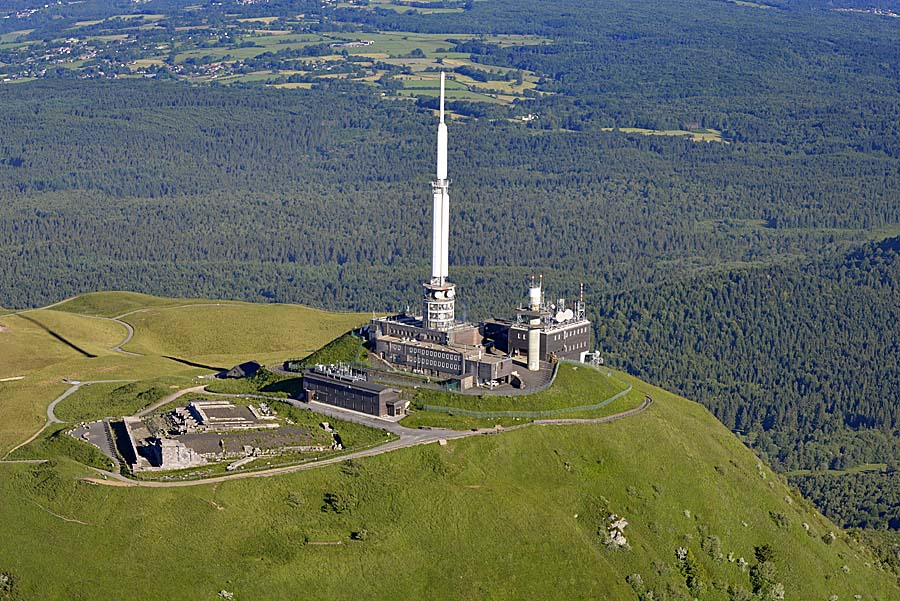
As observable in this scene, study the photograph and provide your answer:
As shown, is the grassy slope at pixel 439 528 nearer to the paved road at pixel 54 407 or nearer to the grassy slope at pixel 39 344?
the paved road at pixel 54 407

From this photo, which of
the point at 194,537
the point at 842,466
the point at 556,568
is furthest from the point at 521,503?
the point at 842,466

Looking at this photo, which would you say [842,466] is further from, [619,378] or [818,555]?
[818,555]

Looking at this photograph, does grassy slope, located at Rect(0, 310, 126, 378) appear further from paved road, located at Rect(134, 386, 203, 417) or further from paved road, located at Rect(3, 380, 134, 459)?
paved road, located at Rect(134, 386, 203, 417)

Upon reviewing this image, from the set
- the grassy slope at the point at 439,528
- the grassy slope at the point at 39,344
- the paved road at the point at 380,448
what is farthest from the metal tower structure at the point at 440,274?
the grassy slope at the point at 39,344

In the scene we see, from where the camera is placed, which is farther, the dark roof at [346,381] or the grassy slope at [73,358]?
the grassy slope at [73,358]

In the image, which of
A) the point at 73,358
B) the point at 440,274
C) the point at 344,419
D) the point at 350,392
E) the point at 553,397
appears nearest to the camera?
the point at 344,419

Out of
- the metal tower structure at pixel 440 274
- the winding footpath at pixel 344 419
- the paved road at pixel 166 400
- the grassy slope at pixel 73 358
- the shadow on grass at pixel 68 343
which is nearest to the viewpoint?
the winding footpath at pixel 344 419

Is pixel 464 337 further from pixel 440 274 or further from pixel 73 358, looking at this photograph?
pixel 73 358

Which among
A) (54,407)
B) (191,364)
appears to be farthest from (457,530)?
(191,364)
